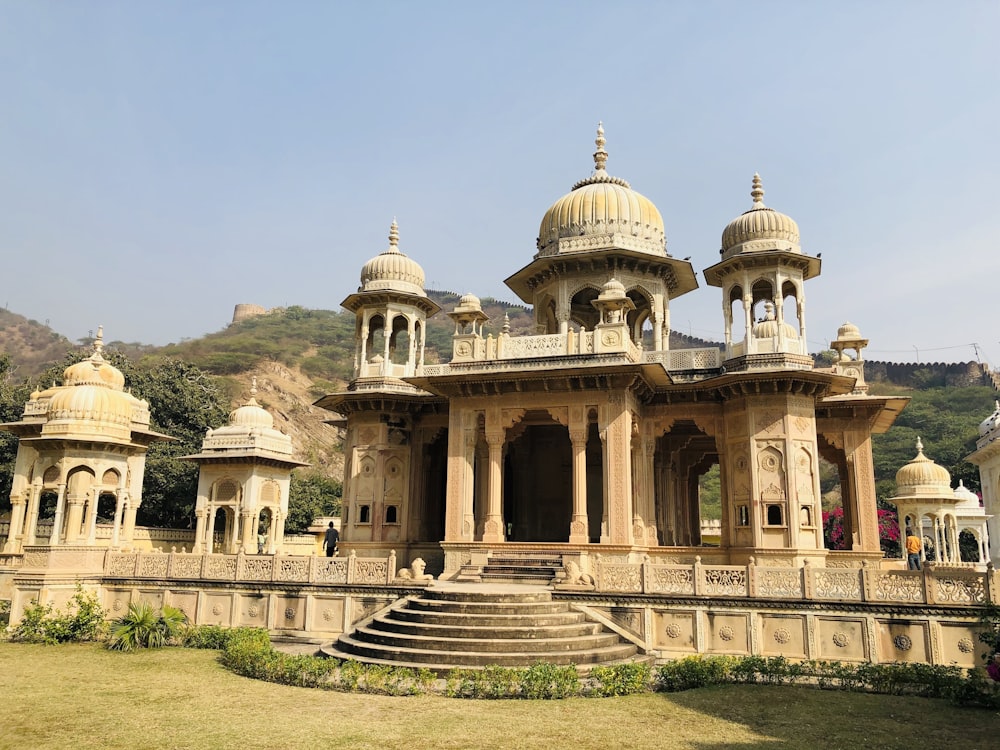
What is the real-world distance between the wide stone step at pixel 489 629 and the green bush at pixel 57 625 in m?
7.43

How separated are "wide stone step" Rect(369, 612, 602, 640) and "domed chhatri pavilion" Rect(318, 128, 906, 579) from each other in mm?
4043

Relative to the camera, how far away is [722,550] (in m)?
20.2

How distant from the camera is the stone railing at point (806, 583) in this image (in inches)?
546

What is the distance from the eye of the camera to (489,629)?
14.2 metres

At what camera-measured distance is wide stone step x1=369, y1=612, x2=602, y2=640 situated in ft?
46.7

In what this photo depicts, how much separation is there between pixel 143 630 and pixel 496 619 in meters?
7.51

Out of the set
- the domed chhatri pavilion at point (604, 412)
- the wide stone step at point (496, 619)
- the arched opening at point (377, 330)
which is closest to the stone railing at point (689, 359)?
the domed chhatri pavilion at point (604, 412)

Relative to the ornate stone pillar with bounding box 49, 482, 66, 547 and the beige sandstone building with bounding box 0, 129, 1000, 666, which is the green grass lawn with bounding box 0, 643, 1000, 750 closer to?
the beige sandstone building with bounding box 0, 129, 1000, 666

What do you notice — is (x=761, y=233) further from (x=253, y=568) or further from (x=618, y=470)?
(x=253, y=568)

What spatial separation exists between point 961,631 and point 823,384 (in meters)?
7.93

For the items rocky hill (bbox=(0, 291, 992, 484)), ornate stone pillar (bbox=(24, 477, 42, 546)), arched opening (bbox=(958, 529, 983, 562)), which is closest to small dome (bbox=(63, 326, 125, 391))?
ornate stone pillar (bbox=(24, 477, 42, 546))

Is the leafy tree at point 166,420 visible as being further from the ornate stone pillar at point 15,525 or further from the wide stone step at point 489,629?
the wide stone step at point 489,629

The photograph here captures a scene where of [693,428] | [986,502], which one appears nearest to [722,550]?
[693,428]

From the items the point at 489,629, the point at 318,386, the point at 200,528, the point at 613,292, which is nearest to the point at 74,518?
the point at 200,528
